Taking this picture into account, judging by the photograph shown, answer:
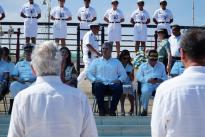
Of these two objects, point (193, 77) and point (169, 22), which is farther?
point (169, 22)

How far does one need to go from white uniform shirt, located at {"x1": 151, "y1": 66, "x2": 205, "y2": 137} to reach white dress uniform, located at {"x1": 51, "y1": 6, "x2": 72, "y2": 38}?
491 inches

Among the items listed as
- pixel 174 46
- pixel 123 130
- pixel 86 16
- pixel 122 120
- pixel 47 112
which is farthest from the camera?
pixel 86 16

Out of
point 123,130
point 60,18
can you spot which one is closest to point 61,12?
point 60,18

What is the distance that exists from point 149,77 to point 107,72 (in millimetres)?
826

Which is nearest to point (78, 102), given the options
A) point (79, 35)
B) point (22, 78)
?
point (22, 78)

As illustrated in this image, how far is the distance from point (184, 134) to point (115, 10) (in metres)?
12.7

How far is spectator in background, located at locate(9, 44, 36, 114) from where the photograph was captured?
10.7m

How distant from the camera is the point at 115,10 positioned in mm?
16141

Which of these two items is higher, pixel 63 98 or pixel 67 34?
pixel 67 34

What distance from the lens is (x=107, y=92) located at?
10742mm

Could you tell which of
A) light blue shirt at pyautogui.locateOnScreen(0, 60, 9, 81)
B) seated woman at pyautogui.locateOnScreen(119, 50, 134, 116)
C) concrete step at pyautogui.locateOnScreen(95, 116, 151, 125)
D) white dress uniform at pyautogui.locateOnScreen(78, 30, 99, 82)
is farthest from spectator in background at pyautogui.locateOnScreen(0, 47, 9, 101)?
white dress uniform at pyautogui.locateOnScreen(78, 30, 99, 82)

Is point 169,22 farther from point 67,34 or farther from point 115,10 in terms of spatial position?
point 67,34

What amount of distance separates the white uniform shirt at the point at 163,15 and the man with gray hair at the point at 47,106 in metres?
12.3

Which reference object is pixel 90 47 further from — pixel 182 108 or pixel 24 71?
pixel 182 108
